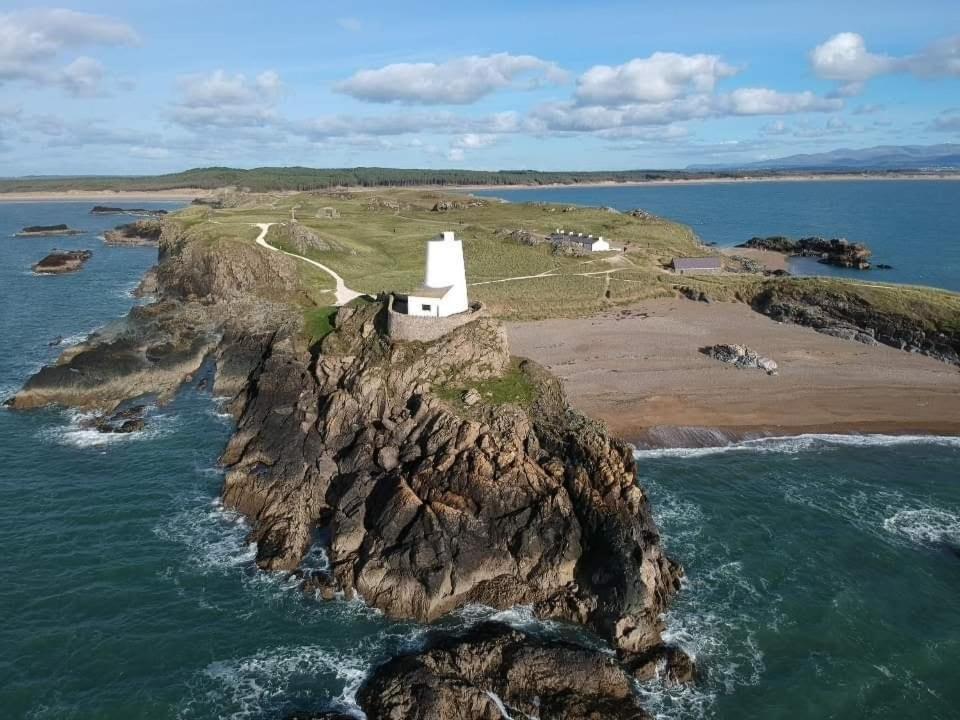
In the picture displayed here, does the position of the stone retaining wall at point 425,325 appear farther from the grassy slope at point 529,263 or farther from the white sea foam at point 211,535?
the grassy slope at point 529,263

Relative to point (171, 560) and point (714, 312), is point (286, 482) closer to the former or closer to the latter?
point (171, 560)

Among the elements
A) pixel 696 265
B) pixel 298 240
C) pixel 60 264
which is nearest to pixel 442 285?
pixel 298 240

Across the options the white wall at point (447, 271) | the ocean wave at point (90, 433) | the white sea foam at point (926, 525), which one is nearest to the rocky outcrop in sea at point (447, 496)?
the ocean wave at point (90, 433)

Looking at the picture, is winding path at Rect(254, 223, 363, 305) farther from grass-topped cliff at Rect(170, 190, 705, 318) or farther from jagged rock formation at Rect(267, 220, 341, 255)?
jagged rock formation at Rect(267, 220, 341, 255)

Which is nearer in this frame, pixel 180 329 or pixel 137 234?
pixel 180 329

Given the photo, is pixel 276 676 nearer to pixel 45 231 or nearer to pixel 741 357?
pixel 741 357

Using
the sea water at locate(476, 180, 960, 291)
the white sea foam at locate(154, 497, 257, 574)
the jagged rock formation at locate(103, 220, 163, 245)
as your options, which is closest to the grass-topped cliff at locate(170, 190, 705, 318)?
the jagged rock formation at locate(103, 220, 163, 245)

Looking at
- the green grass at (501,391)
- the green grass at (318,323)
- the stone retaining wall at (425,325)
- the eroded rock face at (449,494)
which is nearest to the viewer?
the eroded rock face at (449,494)
